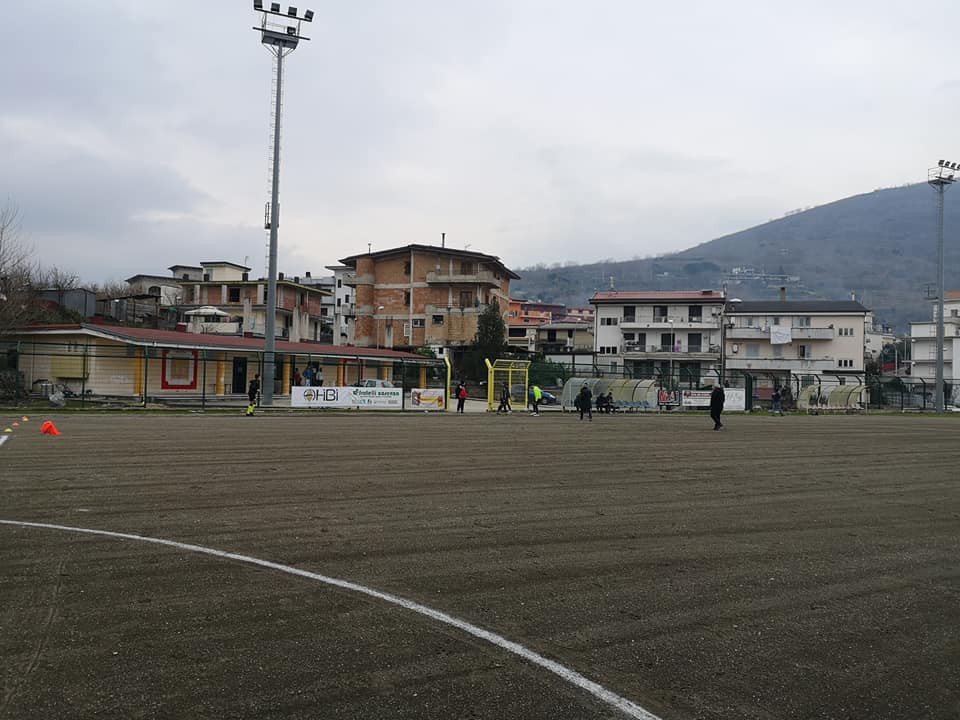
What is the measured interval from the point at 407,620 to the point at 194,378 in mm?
37615

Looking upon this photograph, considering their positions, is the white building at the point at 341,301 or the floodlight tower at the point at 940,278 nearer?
the floodlight tower at the point at 940,278

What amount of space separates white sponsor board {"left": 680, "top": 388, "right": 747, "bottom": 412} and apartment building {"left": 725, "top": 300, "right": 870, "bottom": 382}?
33339 millimetres

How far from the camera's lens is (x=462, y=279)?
75.4 meters

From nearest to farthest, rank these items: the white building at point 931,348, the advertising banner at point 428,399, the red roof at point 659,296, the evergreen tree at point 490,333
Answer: the advertising banner at point 428,399 → the evergreen tree at point 490,333 → the red roof at point 659,296 → the white building at point 931,348

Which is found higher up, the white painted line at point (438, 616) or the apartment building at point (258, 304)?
the apartment building at point (258, 304)

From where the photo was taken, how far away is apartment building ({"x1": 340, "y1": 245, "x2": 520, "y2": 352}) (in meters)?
76.1

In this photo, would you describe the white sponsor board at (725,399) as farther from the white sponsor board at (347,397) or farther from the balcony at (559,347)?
the balcony at (559,347)

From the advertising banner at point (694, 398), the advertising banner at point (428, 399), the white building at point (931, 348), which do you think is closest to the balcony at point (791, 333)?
the white building at point (931, 348)

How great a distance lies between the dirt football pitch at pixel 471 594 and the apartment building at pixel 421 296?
206 ft

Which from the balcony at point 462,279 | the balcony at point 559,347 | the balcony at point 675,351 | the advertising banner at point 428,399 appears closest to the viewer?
the advertising banner at point 428,399

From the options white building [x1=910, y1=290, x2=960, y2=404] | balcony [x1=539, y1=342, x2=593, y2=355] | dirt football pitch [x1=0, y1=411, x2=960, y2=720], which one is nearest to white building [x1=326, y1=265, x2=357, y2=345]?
balcony [x1=539, y1=342, x2=593, y2=355]

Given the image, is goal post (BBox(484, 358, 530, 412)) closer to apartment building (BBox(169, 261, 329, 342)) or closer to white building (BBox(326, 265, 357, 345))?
apartment building (BBox(169, 261, 329, 342))

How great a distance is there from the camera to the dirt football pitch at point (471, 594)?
4.39m

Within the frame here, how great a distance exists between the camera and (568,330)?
98562mm
